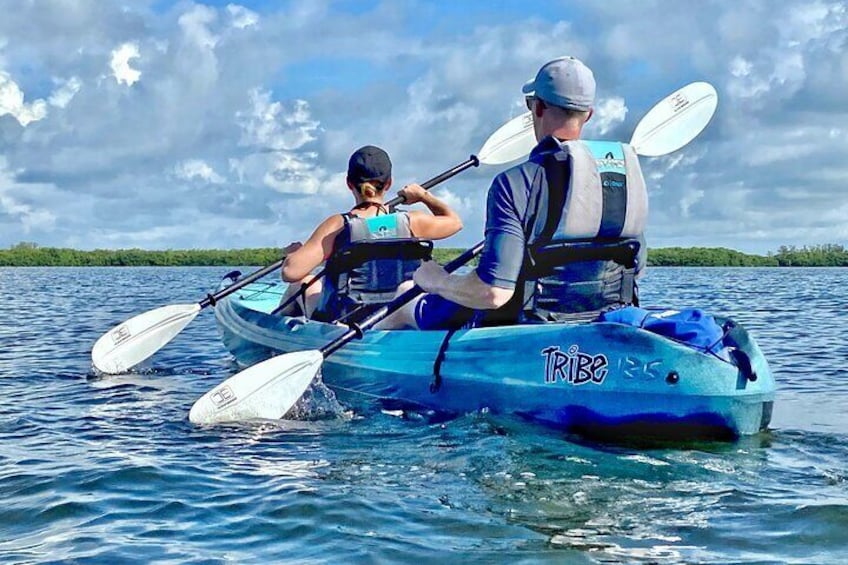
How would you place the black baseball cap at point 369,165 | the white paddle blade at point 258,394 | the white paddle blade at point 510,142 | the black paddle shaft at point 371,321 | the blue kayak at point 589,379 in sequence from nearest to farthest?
1. the blue kayak at point 589,379
2. the white paddle blade at point 258,394
3. the black paddle shaft at point 371,321
4. the black baseball cap at point 369,165
5. the white paddle blade at point 510,142

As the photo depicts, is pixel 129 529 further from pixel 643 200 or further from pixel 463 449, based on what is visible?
pixel 643 200

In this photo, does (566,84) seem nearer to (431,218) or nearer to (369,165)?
(369,165)

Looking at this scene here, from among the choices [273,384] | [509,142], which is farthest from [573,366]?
[509,142]

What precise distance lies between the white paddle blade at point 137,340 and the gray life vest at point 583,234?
4.16 metres

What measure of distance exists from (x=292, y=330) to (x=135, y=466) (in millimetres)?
2714

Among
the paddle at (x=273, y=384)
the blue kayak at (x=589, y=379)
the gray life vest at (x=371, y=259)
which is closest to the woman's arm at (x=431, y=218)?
→ the gray life vest at (x=371, y=259)

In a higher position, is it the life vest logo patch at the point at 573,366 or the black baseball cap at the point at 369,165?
the black baseball cap at the point at 369,165

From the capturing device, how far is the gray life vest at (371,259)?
21.8ft

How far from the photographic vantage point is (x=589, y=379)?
16.0ft

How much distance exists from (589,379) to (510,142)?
427 cm

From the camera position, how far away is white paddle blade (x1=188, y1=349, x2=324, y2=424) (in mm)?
5938

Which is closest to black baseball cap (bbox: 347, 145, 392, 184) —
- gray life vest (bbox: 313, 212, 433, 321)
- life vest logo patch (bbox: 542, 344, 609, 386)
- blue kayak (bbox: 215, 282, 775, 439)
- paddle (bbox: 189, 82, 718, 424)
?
gray life vest (bbox: 313, 212, 433, 321)

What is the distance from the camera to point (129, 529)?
3750 mm

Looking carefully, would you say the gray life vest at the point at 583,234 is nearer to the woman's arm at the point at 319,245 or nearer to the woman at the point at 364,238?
the woman at the point at 364,238
